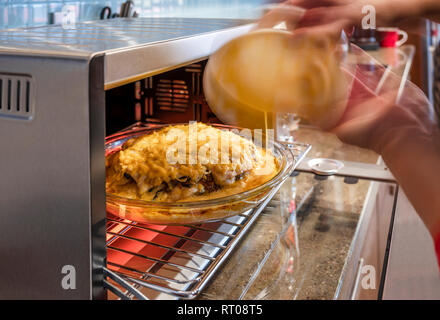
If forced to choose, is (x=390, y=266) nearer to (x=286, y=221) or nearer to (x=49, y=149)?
(x=286, y=221)

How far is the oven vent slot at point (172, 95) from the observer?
99 centimetres

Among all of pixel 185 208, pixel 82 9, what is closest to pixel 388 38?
pixel 82 9

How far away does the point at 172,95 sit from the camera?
100cm

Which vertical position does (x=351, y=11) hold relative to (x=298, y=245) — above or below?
above

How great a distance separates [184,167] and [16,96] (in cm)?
30

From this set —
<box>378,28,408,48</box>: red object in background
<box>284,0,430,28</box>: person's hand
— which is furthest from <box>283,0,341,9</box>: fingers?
<box>378,28,408,48</box>: red object in background

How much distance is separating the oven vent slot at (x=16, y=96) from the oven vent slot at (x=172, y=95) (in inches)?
20.5

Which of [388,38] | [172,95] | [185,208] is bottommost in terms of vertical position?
[185,208]

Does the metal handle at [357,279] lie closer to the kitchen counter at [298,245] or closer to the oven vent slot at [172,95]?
the kitchen counter at [298,245]

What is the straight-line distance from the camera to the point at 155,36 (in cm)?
61

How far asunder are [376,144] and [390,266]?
33 centimetres

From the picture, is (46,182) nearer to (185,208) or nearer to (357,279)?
(185,208)

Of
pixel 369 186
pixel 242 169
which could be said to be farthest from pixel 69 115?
pixel 369 186

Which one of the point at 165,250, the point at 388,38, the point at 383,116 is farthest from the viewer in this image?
the point at 388,38
